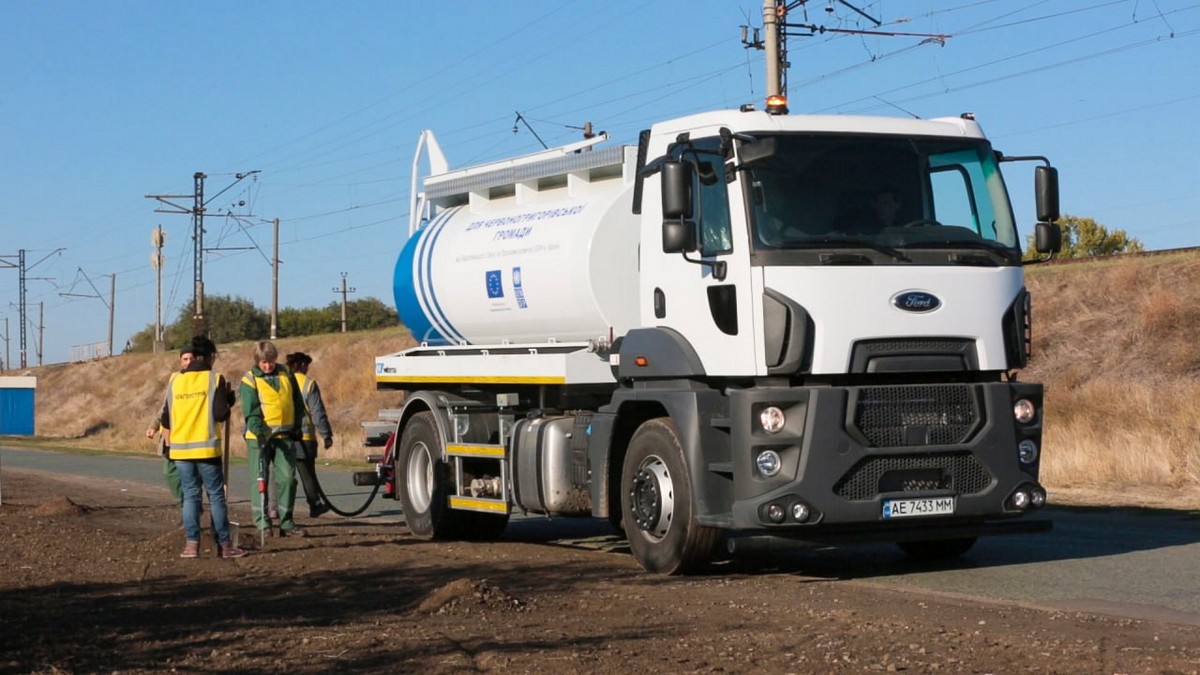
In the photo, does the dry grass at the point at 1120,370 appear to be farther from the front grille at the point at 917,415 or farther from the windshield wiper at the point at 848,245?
the windshield wiper at the point at 848,245

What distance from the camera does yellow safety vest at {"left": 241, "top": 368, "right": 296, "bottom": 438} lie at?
48.3 ft

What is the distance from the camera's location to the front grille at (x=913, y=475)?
10695mm

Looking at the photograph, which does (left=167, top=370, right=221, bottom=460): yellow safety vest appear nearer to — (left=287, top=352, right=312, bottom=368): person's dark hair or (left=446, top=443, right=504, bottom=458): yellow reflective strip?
(left=446, top=443, right=504, bottom=458): yellow reflective strip

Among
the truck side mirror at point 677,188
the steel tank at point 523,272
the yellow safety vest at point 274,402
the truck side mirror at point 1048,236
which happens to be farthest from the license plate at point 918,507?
the yellow safety vest at point 274,402

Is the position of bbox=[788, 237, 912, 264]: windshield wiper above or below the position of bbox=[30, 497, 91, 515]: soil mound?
above

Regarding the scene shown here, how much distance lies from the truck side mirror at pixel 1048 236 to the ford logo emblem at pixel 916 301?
1110mm

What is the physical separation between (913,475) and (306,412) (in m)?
6.79

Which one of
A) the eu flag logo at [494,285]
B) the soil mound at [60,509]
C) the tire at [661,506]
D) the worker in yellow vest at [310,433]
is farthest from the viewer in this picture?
the soil mound at [60,509]

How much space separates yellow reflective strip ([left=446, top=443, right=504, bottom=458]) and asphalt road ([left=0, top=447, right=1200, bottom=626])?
3.76ft

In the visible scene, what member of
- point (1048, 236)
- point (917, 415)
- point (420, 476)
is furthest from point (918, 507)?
point (420, 476)

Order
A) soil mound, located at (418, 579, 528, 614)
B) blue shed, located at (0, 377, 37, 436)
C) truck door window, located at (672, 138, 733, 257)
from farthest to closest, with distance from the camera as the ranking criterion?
blue shed, located at (0, 377, 37, 436), truck door window, located at (672, 138, 733, 257), soil mound, located at (418, 579, 528, 614)

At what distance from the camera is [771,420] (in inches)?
418

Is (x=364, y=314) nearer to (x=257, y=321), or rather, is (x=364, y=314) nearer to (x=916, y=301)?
(x=257, y=321)

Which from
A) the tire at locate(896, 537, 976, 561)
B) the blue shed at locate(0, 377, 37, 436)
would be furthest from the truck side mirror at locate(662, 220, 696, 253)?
the blue shed at locate(0, 377, 37, 436)
